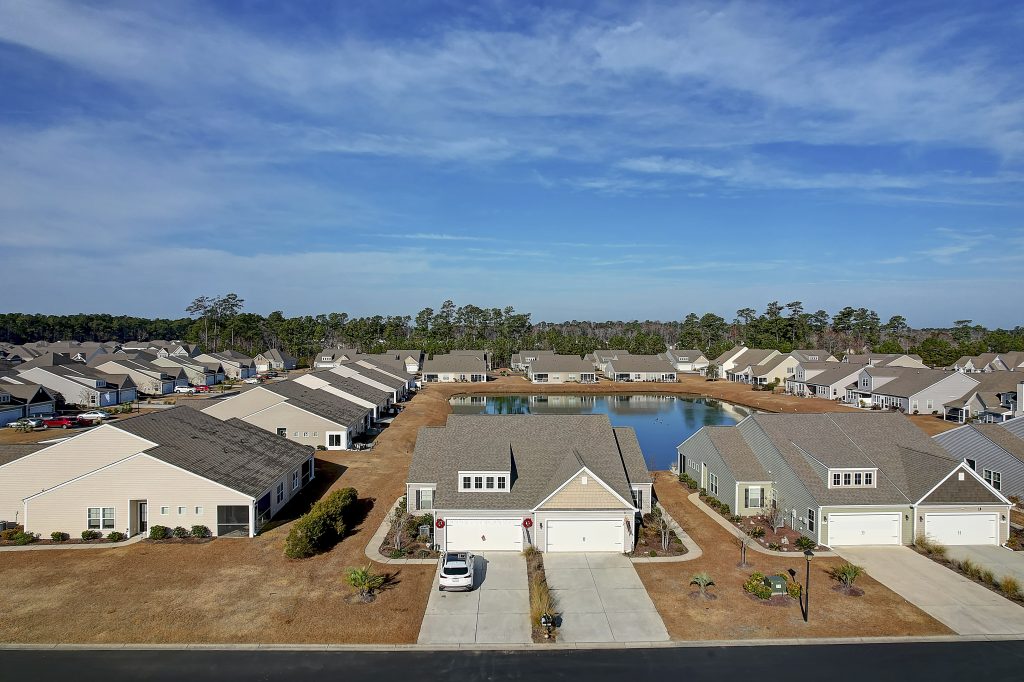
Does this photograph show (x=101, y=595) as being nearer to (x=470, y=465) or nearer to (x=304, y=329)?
(x=470, y=465)

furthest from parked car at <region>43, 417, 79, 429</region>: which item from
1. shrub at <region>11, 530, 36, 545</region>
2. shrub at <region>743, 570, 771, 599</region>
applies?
shrub at <region>743, 570, 771, 599</region>

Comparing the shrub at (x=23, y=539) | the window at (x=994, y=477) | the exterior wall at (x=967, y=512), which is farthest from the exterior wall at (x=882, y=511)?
the shrub at (x=23, y=539)

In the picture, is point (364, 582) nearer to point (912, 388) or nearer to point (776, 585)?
point (776, 585)

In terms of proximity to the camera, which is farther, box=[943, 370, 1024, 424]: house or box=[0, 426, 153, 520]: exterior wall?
box=[943, 370, 1024, 424]: house

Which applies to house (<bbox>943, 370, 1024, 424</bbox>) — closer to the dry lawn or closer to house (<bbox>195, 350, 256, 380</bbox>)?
the dry lawn

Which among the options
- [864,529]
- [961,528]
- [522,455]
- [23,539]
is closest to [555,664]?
[522,455]

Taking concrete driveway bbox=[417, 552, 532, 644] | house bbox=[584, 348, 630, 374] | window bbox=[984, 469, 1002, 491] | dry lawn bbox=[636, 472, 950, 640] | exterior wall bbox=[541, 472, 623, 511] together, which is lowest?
concrete driveway bbox=[417, 552, 532, 644]
